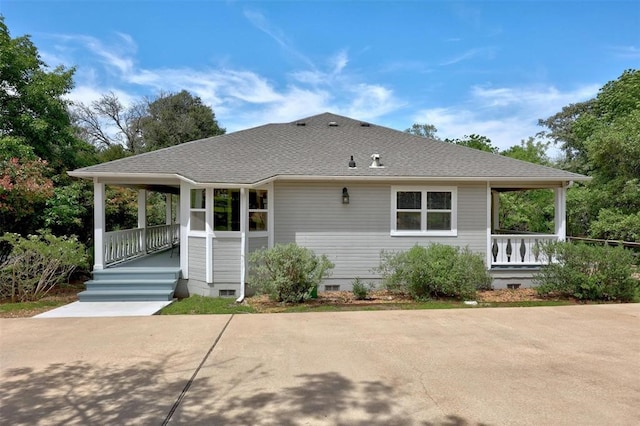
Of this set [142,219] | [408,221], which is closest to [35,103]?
[142,219]

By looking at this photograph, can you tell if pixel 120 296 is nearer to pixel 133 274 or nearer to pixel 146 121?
pixel 133 274

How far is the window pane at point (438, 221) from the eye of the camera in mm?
9781

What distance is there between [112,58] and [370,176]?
17.3 meters

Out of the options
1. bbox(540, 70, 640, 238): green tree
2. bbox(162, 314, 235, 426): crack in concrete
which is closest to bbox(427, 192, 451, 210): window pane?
bbox(162, 314, 235, 426): crack in concrete

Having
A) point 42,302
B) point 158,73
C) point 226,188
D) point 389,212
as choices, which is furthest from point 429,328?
point 158,73

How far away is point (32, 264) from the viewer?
8.29 m

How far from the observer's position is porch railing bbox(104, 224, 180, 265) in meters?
9.54

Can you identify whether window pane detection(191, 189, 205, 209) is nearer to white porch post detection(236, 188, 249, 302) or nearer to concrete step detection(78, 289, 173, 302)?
white porch post detection(236, 188, 249, 302)

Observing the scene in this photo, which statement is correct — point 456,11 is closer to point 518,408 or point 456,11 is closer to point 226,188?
point 226,188

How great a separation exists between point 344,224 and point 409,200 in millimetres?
1823

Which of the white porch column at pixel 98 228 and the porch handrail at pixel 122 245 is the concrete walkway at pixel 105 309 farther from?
the porch handrail at pixel 122 245

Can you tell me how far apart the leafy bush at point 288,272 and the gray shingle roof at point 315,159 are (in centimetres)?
189

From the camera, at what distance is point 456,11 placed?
12.2m

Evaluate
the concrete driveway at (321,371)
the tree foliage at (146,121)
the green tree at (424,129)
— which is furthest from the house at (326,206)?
the green tree at (424,129)
